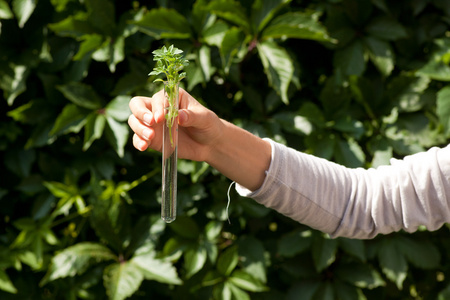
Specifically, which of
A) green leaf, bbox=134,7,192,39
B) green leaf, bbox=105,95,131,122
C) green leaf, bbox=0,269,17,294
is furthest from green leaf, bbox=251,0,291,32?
green leaf, bbox=0,269,17,294

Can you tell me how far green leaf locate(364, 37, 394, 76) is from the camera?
1.68 m

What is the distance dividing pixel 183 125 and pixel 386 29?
99 centimetres

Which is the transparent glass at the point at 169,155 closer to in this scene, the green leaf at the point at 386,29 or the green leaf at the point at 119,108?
the green leaf at the point at 119,108

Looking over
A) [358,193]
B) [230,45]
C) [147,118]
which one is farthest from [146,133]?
[230,45]

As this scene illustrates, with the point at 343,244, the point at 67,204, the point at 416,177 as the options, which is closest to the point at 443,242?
the point at 343,244

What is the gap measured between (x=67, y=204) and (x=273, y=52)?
0.79 meters

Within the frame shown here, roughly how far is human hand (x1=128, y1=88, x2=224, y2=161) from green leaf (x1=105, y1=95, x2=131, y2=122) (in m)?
0.58

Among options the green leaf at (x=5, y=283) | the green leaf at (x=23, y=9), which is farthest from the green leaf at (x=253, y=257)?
the green leaf at (x=23, y=9)

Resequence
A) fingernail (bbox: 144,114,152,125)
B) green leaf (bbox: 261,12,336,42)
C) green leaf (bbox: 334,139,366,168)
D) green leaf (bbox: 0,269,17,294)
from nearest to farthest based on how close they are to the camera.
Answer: fingernail (bbox: 144,114,152,125), green leaf (bbox: 261,12,336,42), green leaf (bbox: 334,139,366,168), green leaf (bbox: 0,269,17,294)

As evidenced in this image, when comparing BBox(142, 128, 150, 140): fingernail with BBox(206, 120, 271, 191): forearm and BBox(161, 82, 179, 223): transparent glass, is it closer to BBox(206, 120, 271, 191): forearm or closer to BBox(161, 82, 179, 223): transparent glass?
BBox(161, 82, 179, 223): transparent glass

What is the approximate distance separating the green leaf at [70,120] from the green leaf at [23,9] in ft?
0.94

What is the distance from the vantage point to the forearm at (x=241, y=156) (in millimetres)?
1076

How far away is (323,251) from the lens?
5.57ft

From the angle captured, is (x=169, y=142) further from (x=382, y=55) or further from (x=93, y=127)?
(x=382, y=55)
